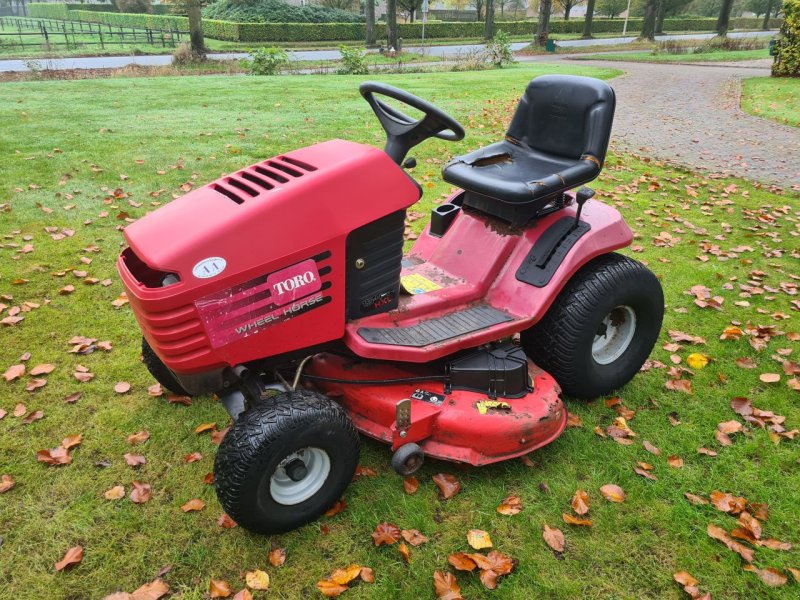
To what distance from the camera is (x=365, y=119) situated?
31.6ft

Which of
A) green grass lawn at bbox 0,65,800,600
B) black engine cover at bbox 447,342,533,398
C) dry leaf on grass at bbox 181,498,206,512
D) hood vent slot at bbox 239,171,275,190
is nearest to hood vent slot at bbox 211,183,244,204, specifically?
hood vent slot at bbox 239,171,275,190

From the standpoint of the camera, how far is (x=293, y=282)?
7.52 ft

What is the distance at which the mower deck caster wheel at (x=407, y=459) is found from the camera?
248 cm

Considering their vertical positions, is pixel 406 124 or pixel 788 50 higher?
pixel 406 124

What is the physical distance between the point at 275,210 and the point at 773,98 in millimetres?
15206

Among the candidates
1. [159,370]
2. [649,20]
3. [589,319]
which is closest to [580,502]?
[589,319]

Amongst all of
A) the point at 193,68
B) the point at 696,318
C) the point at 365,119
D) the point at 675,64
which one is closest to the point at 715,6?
the point at 675,64

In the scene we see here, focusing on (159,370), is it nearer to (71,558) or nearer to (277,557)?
(71,558)

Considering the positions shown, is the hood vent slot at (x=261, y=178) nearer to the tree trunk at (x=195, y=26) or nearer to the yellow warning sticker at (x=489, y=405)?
the yellow warning sticker at (x=489, y=405)

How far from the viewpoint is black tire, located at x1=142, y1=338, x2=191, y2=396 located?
3002 mm

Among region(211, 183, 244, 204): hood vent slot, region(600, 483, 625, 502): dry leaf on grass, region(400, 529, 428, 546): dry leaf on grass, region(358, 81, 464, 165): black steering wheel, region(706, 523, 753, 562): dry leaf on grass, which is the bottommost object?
region(706, 523, 753, 562): dry leaf on grass

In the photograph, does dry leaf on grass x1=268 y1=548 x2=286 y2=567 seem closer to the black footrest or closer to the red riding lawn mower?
the red riding lawn mower

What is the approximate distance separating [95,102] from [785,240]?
10643 mm

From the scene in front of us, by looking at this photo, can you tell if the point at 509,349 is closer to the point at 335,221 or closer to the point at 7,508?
the point at 335,221
